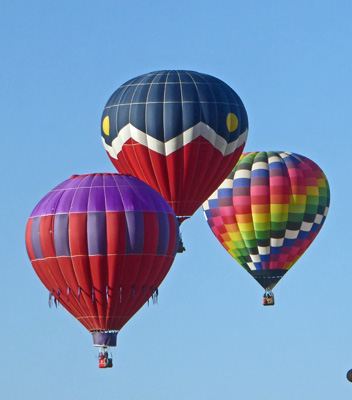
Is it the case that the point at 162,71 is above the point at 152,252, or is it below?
above

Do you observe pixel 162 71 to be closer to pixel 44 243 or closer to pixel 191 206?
pixel 191 206

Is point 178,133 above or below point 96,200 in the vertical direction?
above

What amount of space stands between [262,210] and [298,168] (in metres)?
1.96

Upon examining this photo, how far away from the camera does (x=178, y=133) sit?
4644cm

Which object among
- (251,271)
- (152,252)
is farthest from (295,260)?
(152,252)

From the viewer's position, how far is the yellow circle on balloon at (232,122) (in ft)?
154

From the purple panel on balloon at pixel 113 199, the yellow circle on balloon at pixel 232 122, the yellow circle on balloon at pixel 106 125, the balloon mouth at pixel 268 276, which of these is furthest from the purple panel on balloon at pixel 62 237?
the balloon mouth at pixel 268 276

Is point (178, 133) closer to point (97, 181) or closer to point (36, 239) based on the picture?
point (97, 181)

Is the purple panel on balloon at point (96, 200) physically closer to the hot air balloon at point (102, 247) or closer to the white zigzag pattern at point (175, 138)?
the hot air balloon at point (102, 247)

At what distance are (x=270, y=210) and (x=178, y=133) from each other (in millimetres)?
7806

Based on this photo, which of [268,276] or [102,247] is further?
[268,276]

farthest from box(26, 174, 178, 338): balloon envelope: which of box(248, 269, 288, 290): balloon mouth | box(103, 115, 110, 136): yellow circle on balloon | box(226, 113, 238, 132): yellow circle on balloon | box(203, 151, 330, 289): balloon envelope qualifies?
box(248, 269, 288, 290): balloon mouth

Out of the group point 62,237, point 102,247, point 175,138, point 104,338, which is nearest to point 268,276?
point 175,138

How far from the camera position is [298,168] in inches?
2112
